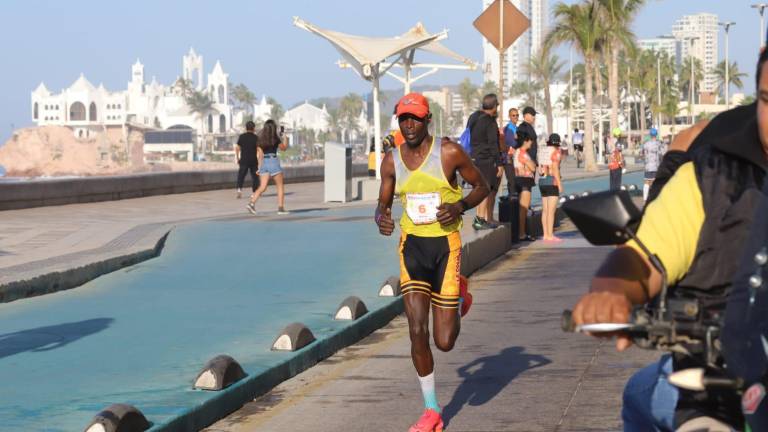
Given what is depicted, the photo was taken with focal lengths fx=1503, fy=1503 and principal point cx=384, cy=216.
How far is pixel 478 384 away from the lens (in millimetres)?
9219

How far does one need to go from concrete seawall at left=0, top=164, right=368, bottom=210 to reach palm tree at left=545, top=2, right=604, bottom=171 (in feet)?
93.8

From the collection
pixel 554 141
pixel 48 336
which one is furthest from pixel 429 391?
pixel 554 141

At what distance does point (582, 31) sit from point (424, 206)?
190 feet

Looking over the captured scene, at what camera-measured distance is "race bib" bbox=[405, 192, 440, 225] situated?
8148 millimetres

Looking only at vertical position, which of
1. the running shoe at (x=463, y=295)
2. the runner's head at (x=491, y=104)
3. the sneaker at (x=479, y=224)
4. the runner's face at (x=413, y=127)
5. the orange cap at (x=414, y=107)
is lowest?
the sneaker at (x=479, y=224)

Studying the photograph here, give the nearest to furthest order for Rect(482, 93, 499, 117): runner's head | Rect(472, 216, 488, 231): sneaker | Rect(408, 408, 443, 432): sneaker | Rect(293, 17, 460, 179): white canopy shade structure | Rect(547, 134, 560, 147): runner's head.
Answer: Rect(408, 408, 443, 432): sneaker, Rect(482, 93, 499, 117): runner's head, Rect(472, 216, 488, 231): sneaker, Rect(547, 134, 560, 147): runner's head, Rect(293, 17, 460, 179): white canopy shade structure

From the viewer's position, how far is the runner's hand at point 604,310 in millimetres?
3000

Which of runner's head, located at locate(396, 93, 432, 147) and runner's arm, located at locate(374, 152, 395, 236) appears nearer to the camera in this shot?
runner's head, located at locate(396, 93, 432, 147)

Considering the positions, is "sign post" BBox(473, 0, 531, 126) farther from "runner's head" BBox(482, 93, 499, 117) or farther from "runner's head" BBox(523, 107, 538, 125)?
"runner's head" BBox(523, 107, 538, 125)

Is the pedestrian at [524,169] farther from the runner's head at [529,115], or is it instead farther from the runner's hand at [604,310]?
the runner's hand at [604,310]

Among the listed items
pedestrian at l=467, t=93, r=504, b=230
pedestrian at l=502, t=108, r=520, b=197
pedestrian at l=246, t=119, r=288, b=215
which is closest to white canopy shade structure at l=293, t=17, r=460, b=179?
pedestrian at l=246, t=119, r=288, b=215

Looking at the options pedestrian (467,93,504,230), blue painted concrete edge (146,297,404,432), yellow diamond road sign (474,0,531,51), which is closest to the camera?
blue painted concrete edge (146,297,404,432)

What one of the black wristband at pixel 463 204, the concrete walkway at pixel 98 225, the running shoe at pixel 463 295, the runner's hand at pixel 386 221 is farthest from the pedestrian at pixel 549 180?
the running shoe at pixel 463 295

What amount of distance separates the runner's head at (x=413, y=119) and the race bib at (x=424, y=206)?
0.29m
